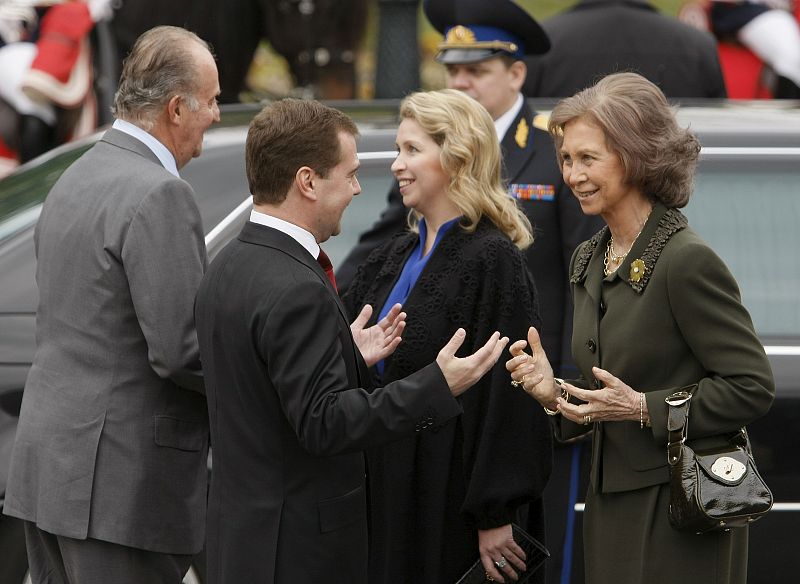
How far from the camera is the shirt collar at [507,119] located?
14.7 feet

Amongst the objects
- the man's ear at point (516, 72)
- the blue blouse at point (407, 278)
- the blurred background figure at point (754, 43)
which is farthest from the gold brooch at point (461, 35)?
the blurred background figure at point (754, 43)

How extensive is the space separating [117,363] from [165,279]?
249 millimetres

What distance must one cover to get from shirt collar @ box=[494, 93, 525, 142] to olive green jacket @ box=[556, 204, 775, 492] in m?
1.27

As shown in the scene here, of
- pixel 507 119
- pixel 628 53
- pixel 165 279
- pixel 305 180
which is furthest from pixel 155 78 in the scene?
pixel 628 53

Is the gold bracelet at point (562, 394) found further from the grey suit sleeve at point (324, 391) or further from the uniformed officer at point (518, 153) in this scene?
the uniformed officer at point (518, 153)

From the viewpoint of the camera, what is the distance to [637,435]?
3.14 meters

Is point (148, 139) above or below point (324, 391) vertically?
above

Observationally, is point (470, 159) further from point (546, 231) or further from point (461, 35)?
point (461, 35)

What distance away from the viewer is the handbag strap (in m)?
3.01

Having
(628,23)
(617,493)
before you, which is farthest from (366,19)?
(617,493)

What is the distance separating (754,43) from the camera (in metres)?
8.10

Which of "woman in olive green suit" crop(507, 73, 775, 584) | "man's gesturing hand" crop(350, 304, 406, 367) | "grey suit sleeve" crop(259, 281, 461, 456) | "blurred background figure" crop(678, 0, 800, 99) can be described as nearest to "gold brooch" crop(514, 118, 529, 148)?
"woman in olive green suit" crop(507, 73, 775, 584)

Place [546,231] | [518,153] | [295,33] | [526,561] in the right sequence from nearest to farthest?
[526,561], [546,231], [518,153], [295,33]

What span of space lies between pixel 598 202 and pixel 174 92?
3.54 ft
